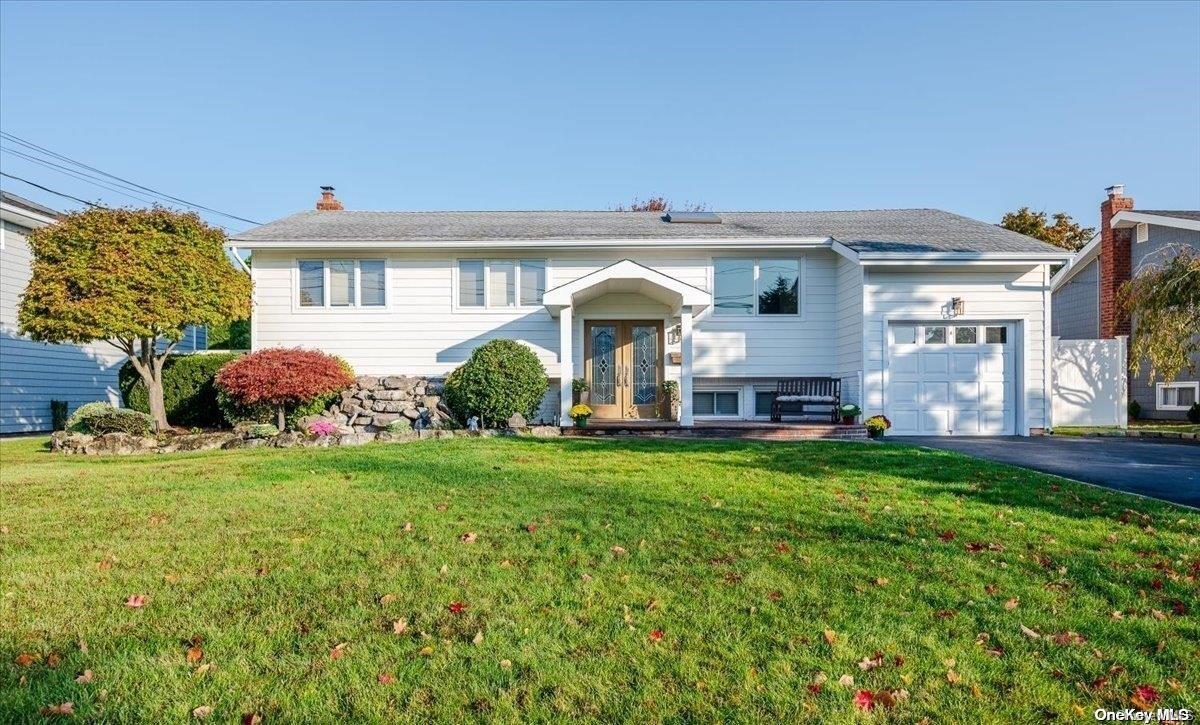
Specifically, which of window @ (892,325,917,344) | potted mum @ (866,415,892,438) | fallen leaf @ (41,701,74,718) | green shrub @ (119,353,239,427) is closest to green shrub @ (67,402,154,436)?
green shrub @ (119,353,239,427)

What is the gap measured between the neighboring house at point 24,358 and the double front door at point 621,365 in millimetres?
11994

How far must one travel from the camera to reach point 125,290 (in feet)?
37.4

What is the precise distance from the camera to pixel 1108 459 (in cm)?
877

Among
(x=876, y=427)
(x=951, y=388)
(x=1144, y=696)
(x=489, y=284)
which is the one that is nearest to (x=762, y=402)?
(x=876, y=427)

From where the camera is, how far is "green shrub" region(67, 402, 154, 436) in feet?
35.9

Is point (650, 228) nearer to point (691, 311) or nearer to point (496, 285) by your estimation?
point (691, 311)

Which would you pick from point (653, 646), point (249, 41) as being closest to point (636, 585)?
point (653, 646)

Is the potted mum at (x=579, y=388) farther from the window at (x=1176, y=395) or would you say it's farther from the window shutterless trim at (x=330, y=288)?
the window at (x=1176, y=395)

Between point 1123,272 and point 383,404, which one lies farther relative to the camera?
point 1123,272

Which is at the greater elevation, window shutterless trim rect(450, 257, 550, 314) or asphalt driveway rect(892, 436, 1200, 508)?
window shutterless trim rect(450, 257, 550, 314)

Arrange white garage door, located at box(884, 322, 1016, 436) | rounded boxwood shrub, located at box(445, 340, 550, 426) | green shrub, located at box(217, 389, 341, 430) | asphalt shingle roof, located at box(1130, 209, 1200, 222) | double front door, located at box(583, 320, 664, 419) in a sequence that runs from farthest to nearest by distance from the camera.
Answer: asphalt shingle roof, located at box(1130, 209, 1200, 222) < double front door, located at box(583, 320, 664, 419) < white garage door, located at box(884, 322, 1016, 436) < green shrub, located at box(217, 389, 341, 430) < rounded boxwood shrub, located at box(445, 340, 550, 426)

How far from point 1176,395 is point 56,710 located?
2189 centimetres

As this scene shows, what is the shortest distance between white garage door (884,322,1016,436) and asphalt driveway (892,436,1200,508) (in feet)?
2.13

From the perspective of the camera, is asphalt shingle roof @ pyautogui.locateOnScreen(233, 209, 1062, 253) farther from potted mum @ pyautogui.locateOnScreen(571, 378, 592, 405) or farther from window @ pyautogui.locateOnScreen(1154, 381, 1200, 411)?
window @ pyautogui.locateOnScreen(1154, 381, 1200, 411)
